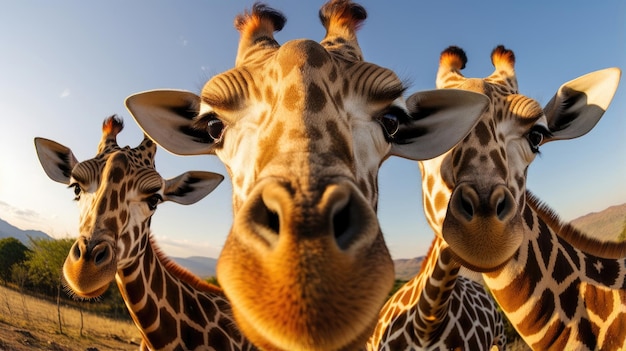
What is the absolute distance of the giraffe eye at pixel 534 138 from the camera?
4164 mm

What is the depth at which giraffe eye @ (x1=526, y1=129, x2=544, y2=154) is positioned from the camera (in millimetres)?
4164

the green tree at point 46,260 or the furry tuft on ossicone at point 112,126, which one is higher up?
the furry tuft on ossicone at point 112,126

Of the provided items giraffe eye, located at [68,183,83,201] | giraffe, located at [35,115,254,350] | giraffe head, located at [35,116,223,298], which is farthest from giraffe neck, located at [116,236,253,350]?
giraffe eye, located at [68,183,83,201]

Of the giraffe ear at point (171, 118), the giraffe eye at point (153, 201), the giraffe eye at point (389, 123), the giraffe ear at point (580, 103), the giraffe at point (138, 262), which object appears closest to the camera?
the giraffe eye at point (389, 123)

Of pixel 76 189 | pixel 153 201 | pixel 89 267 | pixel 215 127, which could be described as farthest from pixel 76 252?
pixel 215 127

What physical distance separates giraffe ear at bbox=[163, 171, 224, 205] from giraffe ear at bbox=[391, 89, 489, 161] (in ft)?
14.5

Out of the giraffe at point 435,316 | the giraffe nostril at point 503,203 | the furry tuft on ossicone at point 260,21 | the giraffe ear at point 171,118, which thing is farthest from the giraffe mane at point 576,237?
the giraffe ear at point 171,118

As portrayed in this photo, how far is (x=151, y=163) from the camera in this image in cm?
648

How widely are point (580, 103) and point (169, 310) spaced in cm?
605

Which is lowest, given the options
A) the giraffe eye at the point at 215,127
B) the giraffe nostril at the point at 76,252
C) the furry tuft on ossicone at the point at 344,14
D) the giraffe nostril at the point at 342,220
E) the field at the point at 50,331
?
the field at the point at 50,331

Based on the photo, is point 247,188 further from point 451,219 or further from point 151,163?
point 151,163

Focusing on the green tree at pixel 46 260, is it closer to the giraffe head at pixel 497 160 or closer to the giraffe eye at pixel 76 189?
the giraffe eye at pixel 76 189

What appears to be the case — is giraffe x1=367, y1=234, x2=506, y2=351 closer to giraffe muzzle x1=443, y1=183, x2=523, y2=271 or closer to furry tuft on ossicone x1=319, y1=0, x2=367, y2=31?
giraffe muzzle x1=443, y1=183, x2=523, y2=271

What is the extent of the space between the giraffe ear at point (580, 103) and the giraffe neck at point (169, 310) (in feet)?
16.1
